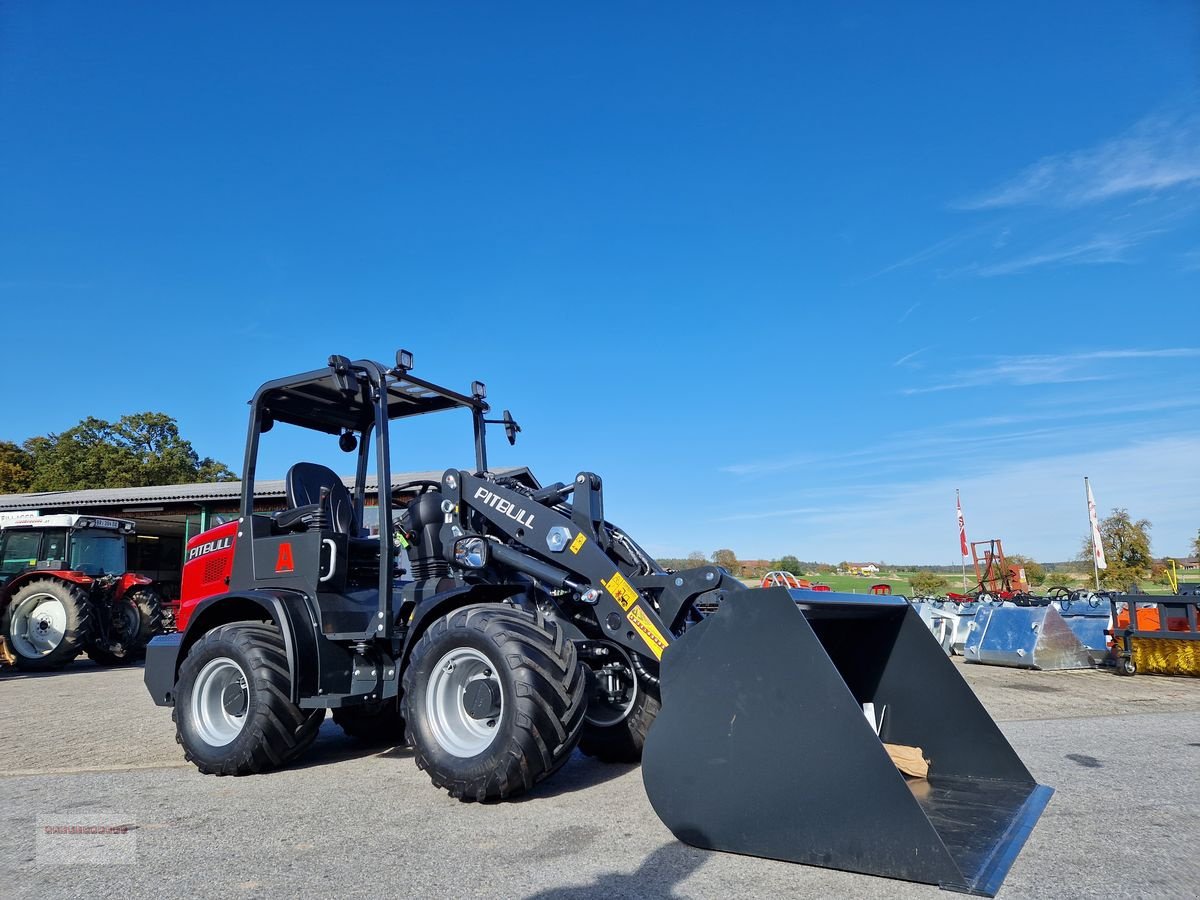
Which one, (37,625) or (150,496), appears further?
(150,496)

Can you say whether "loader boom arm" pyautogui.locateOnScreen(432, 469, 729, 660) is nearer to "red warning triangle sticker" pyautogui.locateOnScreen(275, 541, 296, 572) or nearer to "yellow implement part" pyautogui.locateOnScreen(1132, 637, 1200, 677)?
"red warning triangle sticker" pyautogui.locateOnScreen(275, 541, 296, 572)

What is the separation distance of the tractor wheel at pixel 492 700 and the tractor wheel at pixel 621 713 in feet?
3.29

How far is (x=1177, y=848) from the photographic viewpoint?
402 cm

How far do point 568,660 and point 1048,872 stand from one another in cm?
248

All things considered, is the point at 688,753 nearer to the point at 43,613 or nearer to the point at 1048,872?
the point at 1048,872

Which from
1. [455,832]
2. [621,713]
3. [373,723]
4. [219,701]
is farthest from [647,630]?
[219,701]

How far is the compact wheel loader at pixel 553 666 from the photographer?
371cm

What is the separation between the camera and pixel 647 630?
5.08 m

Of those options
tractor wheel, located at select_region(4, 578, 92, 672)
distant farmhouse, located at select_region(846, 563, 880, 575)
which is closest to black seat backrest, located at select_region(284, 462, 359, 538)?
tractor wheel, located at select_region(4, 578, 92, 672)

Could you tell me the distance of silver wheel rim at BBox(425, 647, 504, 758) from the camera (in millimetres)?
5031

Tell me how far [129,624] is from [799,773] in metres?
15.5

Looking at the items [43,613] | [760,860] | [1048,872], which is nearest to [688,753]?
[760,860]

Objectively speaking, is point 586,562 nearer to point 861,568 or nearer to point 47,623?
point 47,623

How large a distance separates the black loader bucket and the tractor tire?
117 inches
